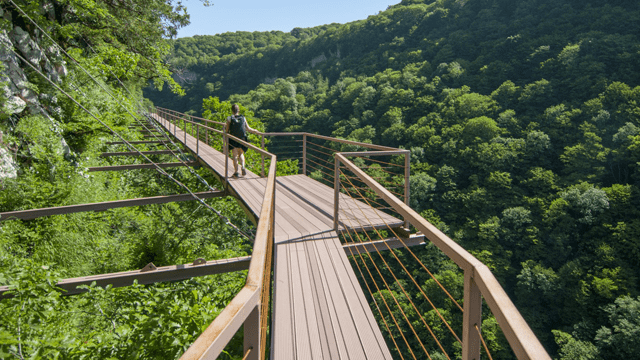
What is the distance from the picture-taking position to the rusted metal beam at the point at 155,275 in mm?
3549

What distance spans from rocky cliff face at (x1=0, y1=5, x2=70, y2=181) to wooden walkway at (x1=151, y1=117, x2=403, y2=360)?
5135mm

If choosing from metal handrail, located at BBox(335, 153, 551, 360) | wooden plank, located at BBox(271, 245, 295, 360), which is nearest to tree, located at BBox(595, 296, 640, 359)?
wooden plank, located at BBox(271, 245, 295, 360)

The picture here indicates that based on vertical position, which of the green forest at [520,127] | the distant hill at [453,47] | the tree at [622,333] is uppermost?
the distant hill at [453,47]

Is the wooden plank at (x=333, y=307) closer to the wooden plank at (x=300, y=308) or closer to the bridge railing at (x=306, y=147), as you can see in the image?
the wooden plank at (x=300, y=308)

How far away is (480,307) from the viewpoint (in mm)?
1152

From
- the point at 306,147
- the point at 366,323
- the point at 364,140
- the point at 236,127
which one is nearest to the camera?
the point at 366,323

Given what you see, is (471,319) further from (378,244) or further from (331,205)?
(331,205)

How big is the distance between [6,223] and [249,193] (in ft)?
12.6

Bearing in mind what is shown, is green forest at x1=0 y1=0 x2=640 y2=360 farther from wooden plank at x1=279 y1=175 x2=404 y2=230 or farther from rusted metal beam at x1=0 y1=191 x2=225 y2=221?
wooden plank at x1=279 y1=175 x2=404 y2=230

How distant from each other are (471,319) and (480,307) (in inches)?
1.9

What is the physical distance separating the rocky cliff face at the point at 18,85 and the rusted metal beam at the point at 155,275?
165 inches

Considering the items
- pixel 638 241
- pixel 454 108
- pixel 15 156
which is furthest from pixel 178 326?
pixel 454 108

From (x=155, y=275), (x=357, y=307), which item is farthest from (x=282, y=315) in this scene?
(x=155, y=275)

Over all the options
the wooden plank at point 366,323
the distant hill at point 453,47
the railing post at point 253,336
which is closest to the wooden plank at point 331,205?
the wooden plank at point 366,323
